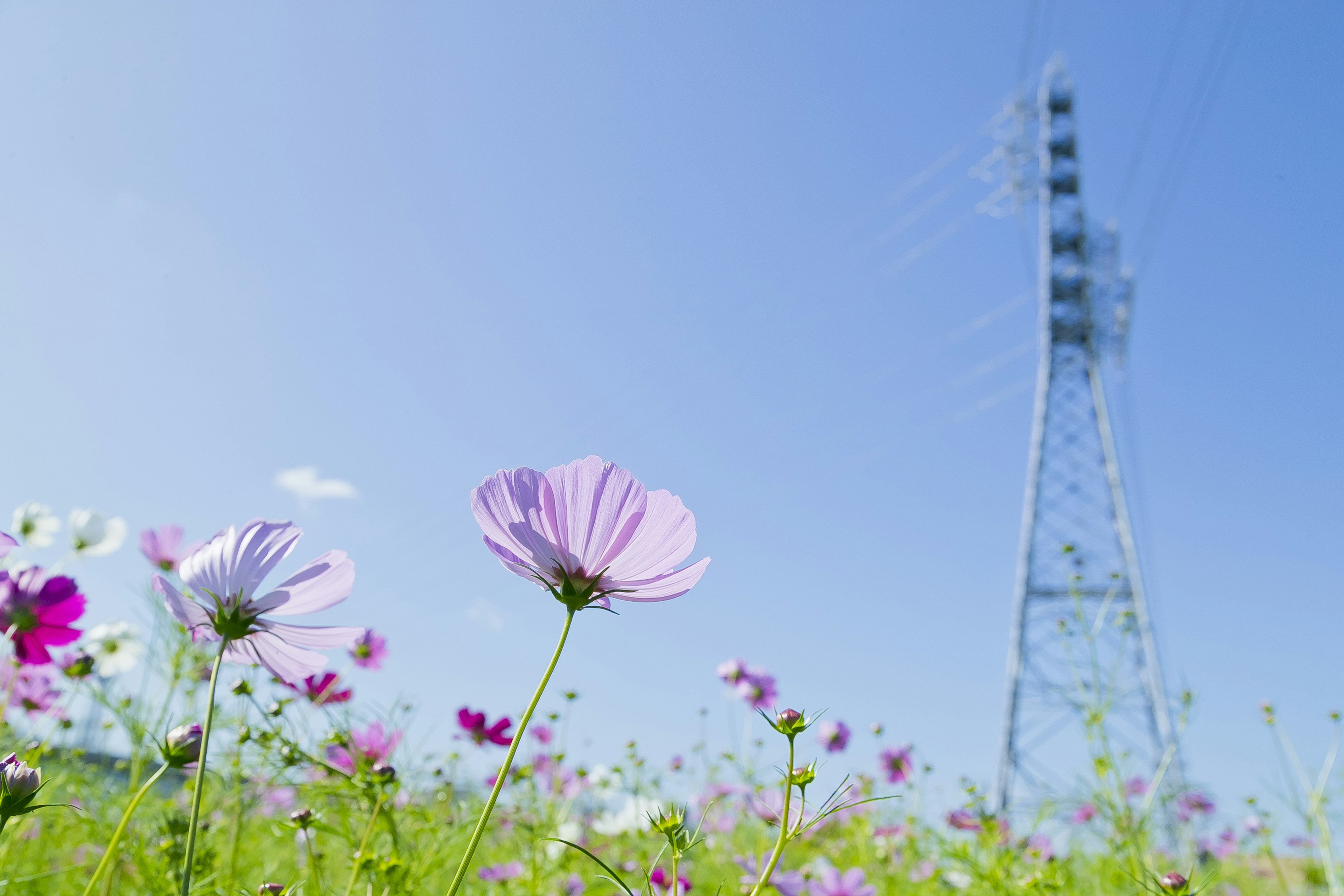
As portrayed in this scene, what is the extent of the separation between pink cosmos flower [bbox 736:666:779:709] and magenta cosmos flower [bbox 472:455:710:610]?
1.71 meters

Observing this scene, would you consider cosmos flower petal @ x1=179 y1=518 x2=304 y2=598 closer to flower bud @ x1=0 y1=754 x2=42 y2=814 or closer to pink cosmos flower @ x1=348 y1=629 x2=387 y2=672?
flower bud @ x1=0 y1=754 x2=42 y2=814

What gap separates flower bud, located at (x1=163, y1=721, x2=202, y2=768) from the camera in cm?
62

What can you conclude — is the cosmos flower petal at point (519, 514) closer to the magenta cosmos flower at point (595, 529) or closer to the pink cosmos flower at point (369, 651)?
the magenta cosmos flower at point (595, 529)

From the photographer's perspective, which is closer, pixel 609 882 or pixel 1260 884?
pixel 609 882

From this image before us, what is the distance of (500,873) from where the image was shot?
1.40 meters

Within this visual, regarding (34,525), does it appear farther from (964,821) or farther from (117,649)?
(964,821)

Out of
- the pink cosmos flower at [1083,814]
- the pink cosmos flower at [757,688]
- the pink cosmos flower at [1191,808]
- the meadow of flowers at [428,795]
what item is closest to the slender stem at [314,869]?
the meadow of flowers at [428,795]

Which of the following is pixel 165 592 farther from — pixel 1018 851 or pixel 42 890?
pixel 1018 851

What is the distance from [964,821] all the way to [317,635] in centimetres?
115

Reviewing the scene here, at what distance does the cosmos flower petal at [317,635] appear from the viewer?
2.02 feet

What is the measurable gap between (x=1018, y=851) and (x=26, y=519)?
1.72 metres

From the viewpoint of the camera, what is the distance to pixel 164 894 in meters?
0.90

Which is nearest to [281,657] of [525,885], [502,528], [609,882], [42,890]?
[502,528]

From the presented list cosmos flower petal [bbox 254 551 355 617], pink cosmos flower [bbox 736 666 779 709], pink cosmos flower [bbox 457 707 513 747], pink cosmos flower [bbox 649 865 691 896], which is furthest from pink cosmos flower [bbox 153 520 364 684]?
pink cosmos flower [bbox 736 666 779 709]
